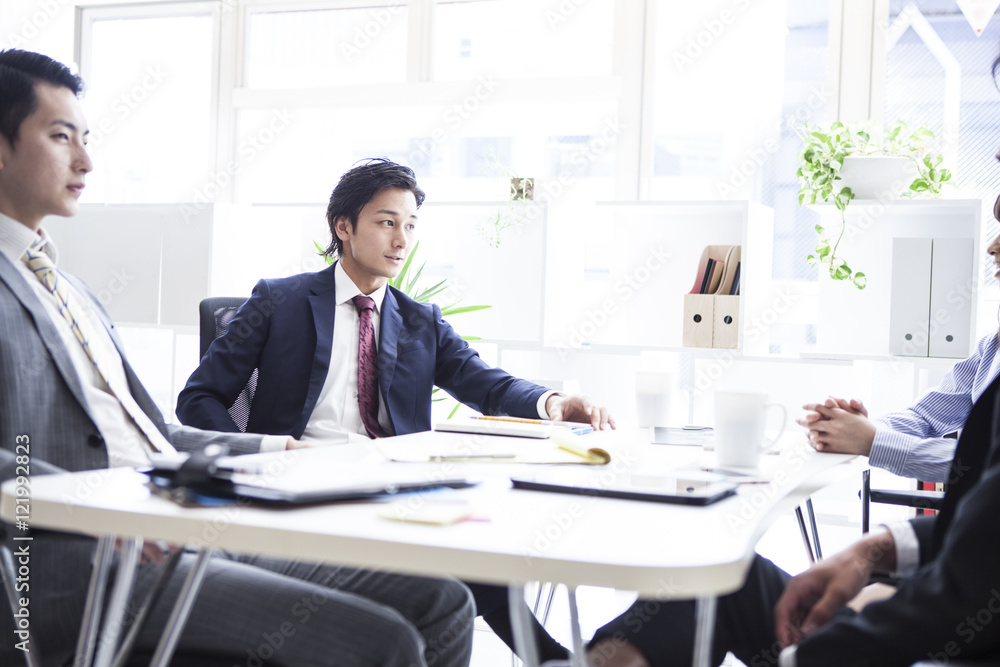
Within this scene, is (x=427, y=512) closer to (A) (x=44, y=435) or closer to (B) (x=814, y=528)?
(A) (x=44, y=435)

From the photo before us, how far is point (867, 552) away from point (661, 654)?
34 cm

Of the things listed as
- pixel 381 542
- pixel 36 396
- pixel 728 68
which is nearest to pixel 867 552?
pixel 381 542

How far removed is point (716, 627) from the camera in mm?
1395

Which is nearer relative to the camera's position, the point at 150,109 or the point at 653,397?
the point at 653,397

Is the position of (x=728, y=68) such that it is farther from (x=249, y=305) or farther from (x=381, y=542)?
(x=381, y=542)

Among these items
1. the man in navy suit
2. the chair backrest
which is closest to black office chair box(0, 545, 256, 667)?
the man in navy suit

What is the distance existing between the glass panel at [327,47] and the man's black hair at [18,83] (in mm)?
2817

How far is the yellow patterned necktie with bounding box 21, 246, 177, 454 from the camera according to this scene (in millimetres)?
1640

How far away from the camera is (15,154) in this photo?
64.4 inches

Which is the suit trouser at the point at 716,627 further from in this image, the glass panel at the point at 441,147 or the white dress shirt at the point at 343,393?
the glass panel at the point at 441,147

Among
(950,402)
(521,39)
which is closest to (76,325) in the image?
(950,402)

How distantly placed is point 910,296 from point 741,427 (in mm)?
1753

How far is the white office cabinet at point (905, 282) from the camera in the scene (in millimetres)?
2850

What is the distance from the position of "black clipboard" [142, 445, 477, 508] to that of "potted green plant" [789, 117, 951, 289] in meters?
2.46
